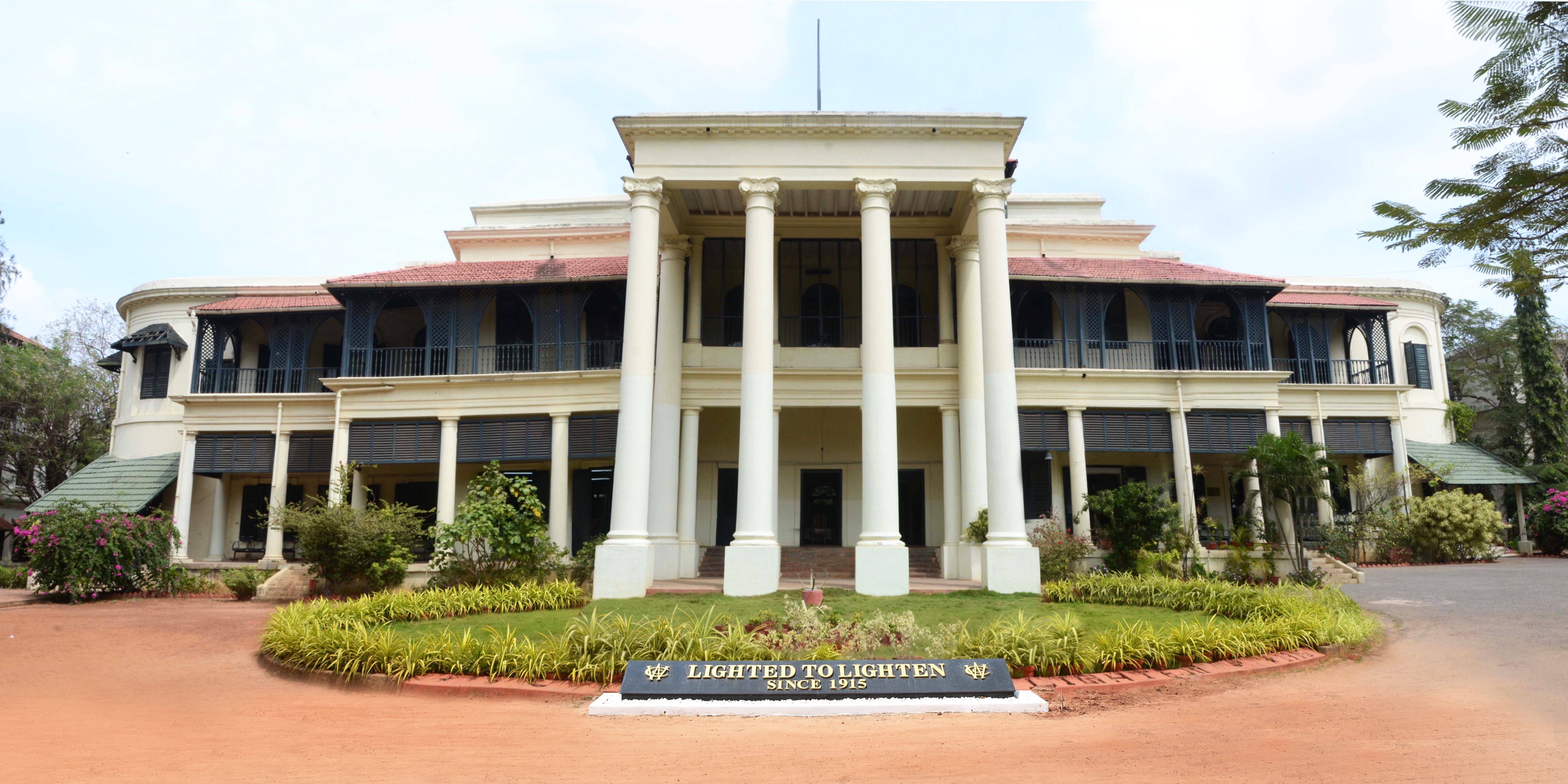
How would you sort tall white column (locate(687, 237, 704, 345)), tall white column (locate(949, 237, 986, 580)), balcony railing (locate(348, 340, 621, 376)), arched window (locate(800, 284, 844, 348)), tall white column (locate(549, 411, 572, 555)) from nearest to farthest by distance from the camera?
tall white column (locate(949, 237, 986, 580)) → tall white column (locate(687, 237, 704, 345)) → tall white column (locate(549, 411, 572, 555)) → arched window (locate(800, 284, 844, 348)) → balcony railing (locate(348, 340, 621, 376))

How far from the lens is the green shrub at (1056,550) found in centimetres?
1869

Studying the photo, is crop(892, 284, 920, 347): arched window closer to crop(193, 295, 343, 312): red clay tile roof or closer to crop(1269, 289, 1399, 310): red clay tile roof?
crop(1269, 289, 1399, 310): red clay tile roof

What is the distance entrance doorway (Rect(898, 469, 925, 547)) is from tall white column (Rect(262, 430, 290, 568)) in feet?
53.0

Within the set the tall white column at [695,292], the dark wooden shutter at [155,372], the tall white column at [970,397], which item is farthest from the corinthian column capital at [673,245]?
the dark wooden shutter at [155,372]

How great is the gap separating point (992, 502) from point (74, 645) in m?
15.4

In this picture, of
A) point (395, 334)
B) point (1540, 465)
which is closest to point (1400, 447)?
point (1540, 465)

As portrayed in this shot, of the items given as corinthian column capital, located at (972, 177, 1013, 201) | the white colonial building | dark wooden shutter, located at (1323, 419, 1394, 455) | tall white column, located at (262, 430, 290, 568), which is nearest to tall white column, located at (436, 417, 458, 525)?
the white colonial building

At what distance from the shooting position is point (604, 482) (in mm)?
25000

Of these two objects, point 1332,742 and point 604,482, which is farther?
point 604,482

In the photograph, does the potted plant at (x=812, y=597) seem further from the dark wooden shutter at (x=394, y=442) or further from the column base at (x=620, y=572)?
the dark wooden shutter at (x=394, y=442)

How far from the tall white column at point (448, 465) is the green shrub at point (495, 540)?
502cm

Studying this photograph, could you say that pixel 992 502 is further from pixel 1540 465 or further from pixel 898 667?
pixel 1540 465

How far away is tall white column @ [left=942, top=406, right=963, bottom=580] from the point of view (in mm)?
20297

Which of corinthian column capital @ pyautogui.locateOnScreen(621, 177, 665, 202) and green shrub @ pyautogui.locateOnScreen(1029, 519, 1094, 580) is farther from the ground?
corinthian column capital @ pyautogui.locateOnScreen(621, 177, 665, 202)
